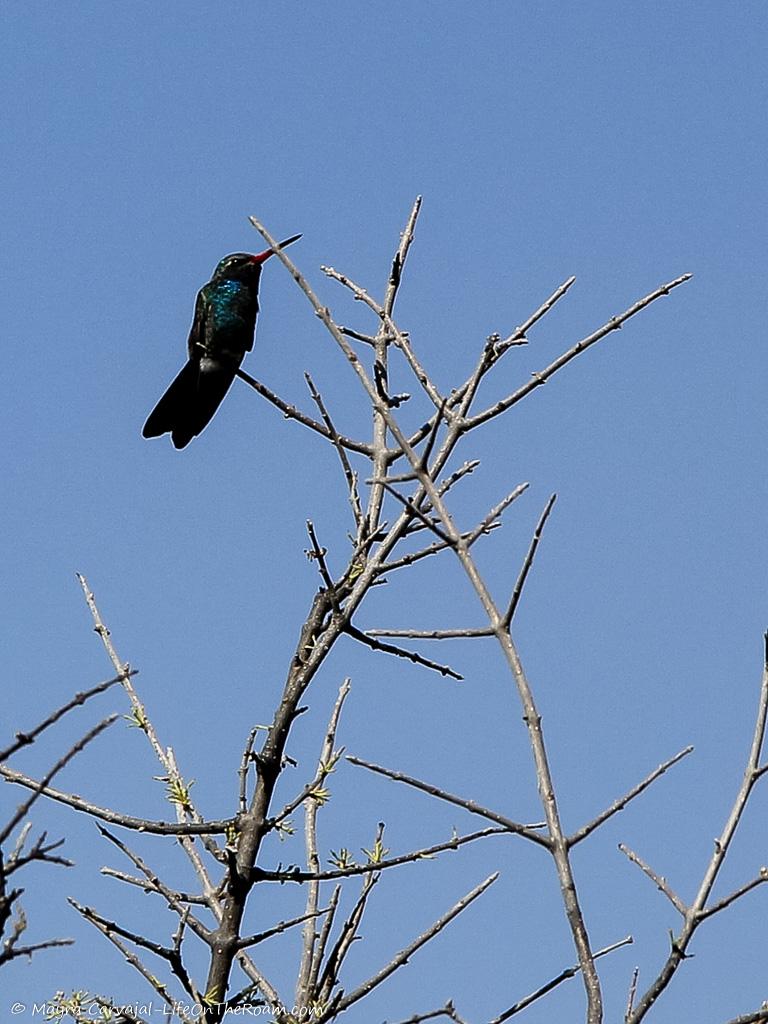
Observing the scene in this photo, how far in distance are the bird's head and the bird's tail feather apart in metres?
1.15

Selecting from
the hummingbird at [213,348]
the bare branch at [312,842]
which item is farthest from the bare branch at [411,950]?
the hummingbird at [213,348]

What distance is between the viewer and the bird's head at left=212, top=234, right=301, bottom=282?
9.45 meters

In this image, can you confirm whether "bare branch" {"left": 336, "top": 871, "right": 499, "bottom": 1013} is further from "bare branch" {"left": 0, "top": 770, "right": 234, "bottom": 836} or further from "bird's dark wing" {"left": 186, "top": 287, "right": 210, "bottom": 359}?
"bird's dark wing" {"left": 186, "top": 287, "right": 210, "bottom": 359}

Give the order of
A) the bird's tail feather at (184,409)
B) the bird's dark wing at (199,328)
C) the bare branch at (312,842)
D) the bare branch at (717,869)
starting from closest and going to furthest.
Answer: the bare branch at (717,869)
the bare branch at (312,842)
the bird's tail feather at (184,409)
the bird's dark wing at (199,328)

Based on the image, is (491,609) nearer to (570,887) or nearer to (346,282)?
(570,887)

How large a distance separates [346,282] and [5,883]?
101 inches

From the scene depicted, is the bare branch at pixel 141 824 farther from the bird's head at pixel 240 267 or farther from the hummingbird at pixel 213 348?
the bird's head at pixel 240 267

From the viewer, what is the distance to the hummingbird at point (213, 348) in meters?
8.34

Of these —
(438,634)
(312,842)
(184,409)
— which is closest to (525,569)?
(438,634)

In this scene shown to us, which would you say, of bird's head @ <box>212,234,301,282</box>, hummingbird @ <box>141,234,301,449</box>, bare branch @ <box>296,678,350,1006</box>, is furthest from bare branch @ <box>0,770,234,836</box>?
bird's head @ <box>212,234,301,282</box>

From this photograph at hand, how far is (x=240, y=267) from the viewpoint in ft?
31.2

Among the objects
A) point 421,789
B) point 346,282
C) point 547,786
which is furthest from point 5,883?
point 346,282

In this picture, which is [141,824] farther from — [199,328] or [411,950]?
[199,328]

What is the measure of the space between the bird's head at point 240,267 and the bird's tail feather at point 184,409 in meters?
1.15
